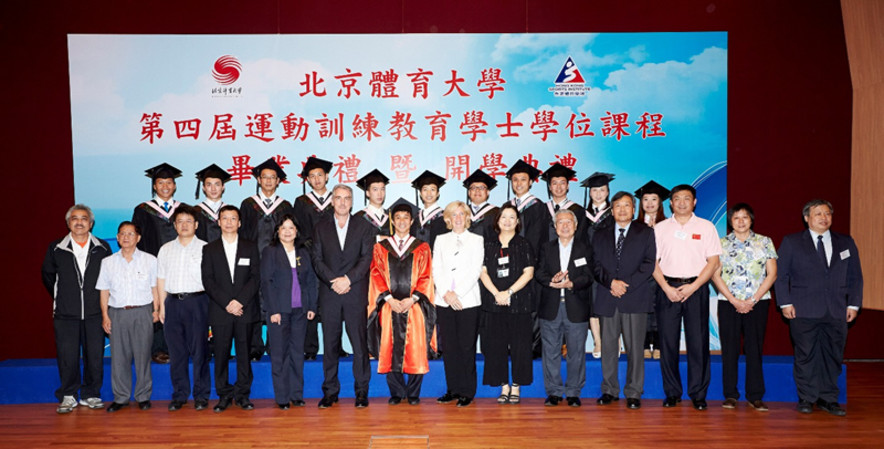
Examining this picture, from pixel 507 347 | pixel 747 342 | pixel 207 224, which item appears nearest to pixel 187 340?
pixel 207 224

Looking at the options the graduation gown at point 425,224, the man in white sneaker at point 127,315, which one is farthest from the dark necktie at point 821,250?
the man in white sneaker at point 127,315

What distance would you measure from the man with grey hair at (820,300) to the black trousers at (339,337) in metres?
2.73

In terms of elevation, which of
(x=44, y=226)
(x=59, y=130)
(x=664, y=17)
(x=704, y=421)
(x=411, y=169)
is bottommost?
(x=704, y=421)

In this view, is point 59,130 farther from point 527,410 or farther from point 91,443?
point 527,410

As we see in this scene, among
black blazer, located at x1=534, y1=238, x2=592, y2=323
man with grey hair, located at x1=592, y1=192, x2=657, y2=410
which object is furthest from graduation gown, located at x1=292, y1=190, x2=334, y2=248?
man with grey hair, located at x1=592, y1=192, x2=657, y2=410

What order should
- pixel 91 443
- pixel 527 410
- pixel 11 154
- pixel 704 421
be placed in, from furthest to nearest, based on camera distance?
1. pixel 11 154
2. pixel 527 410
3. pixel 704 421
4. pixel 91 443

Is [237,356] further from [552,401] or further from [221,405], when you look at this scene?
[552,401]

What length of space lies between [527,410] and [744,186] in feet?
9.90

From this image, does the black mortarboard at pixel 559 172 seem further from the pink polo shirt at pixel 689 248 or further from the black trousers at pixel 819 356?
the black trousers at pixel 819 356

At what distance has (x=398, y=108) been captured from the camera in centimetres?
531

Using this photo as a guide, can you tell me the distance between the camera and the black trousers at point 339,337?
4.02 meters

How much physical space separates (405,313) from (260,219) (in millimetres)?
1334

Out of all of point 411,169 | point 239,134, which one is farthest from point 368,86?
point 239,134

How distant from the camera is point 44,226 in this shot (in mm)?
5270
